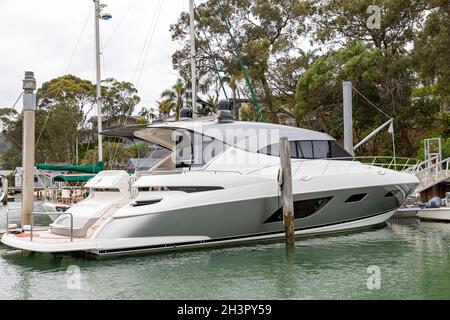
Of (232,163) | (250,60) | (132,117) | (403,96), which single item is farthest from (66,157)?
(232,163)

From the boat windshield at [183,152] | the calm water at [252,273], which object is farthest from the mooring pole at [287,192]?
the boat windshield at [183,152]

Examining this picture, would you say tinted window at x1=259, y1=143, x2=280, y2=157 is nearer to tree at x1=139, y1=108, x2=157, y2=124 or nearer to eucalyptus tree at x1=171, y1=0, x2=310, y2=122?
eucalyptus tree at x1=171, y1=0, x2=310, y2=122

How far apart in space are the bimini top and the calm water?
2.67m

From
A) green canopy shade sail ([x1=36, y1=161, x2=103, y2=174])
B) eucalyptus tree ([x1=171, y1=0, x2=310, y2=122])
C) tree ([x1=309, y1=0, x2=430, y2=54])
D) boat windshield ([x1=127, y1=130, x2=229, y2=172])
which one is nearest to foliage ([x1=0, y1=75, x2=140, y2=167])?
eucalyptus tree ([x1=171, y1=0, x2=310, y2=122])

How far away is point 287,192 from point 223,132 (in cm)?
221

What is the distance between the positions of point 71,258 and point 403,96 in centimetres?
2260

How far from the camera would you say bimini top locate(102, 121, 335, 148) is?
1266 cm

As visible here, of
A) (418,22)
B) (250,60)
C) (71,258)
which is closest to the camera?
(71,258)

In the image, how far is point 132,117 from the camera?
6031cm

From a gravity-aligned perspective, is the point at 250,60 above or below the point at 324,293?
above

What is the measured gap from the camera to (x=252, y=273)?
30.8 feet

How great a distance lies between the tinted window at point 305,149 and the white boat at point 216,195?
1.1 inches

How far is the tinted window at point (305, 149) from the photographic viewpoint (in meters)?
13.7
